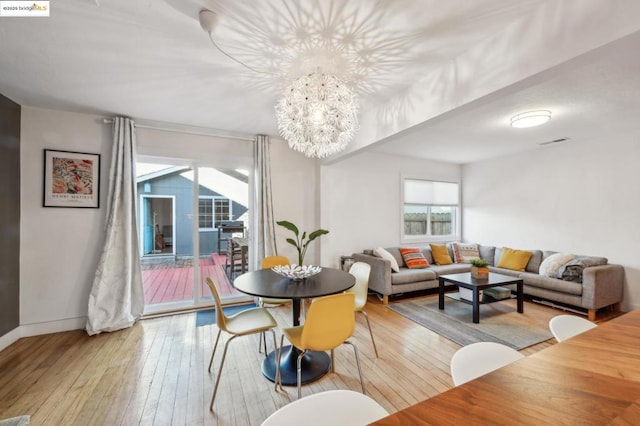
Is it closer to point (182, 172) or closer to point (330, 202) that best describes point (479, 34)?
point (330, 202)

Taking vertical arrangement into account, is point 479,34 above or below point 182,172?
above

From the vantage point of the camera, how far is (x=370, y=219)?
4.94m

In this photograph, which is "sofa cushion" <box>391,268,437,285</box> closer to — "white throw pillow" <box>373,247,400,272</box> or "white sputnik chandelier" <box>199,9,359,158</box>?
"white throw pillow" <box>373,247,400,272</box>

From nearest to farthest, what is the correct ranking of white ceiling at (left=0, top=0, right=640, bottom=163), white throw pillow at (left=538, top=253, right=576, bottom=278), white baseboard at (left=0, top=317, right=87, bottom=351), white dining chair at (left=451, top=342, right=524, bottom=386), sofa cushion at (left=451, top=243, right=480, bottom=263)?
white dining chair at (left=451, top=342, right=524, bottom=386)
white ceiling at (left=0, top=0, right=640, bottom=163)
white baseboard at (left=0, top=317, right=87, bottom=351)
white throw pillow at (left=538, top=253, right=576, bottom=278)
sofa cushion at (left=451, top=243, right=480, bottom=263)

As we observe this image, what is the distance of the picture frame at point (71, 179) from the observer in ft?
9.89

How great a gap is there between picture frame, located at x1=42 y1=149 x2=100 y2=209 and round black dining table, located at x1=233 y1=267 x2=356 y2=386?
2370 millimetres

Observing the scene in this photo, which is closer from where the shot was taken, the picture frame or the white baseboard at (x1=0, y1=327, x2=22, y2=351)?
the white baseboard at (x1=0, y1=327, x2=22, y2=351)

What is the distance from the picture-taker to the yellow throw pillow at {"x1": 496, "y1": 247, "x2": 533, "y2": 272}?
443cm

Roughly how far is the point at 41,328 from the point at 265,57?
3805 mm

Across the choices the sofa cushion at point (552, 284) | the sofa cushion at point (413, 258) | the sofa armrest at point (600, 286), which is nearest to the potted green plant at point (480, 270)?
the sofa cushion at point (552, 284)

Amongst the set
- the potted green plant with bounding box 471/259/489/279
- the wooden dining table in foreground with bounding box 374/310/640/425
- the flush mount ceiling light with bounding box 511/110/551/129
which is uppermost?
the flush mount ceiling light with bounding box 511/110/551/129

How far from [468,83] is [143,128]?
3700 millimetres

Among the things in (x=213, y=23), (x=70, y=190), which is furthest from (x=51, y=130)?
(x=213, y=23)

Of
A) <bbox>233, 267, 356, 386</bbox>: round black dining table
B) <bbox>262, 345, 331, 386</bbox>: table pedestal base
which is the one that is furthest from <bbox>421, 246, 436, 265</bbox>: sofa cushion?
<bbox>262, 345, 331, 386</bbox>: table pedestal base
